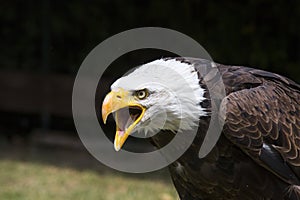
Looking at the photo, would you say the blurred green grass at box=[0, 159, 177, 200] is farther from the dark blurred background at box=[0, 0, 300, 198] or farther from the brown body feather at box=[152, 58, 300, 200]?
the brown body feather at box=[152, 58, 300, 200]

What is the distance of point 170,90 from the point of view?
11.4 ft

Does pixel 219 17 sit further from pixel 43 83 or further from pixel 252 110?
pixel 252 110

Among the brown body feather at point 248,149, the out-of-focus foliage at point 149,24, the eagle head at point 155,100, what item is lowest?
the out-of-focus foliage at point 149,24

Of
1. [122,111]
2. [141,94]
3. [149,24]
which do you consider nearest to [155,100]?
[141,94]

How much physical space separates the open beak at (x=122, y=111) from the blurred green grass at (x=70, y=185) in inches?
121

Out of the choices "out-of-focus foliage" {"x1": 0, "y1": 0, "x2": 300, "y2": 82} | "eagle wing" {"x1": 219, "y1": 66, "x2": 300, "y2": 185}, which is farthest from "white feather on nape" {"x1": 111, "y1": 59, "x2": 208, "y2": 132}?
"out-of-focus foliage" {"x1": 0, "y1": 0, "x2": 300, "y2": 82}

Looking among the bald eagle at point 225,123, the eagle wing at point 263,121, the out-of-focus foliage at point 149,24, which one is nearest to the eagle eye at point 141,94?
the bald eagle at point 225,123

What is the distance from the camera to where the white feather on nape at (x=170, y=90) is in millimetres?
3393

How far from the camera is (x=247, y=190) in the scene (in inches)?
148

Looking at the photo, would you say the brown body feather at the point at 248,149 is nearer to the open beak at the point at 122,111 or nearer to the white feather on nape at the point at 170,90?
the white feather on nape at the point at 170,90

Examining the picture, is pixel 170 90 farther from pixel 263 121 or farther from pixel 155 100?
pixel 263 121

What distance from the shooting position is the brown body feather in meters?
3.67

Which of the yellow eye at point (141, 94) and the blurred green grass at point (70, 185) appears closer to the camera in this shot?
the yellow eye at point (141, 94)

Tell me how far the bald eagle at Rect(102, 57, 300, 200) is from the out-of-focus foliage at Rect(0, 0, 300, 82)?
421 centimetres
